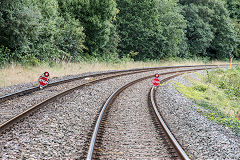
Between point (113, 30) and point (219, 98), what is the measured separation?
17.8 metres

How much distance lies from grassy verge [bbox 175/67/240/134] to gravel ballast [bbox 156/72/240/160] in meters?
0.53

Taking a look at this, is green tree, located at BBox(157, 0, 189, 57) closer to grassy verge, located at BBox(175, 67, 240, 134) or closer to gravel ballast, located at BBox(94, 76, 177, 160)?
grassy verge, located at BBox(175, 67, 240, 134)

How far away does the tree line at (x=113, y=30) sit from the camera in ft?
53.1

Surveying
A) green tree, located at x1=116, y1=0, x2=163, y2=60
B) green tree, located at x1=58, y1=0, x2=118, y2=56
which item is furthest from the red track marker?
green tree, located at x1=116, y1=0, x2=163, y2=60

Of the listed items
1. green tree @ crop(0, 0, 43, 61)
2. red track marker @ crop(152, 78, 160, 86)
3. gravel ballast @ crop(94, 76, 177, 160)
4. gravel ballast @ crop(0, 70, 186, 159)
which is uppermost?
green tree @ crop(0, 0, 43, 61)

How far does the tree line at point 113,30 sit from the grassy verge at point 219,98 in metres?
10.6

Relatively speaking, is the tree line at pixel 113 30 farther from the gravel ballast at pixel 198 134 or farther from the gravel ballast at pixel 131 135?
the gravel ballast at pixel 198 134

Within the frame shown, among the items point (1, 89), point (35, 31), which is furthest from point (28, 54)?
point (1, 89)

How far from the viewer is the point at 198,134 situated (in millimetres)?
6477

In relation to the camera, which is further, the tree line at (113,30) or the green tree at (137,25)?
the green tree at (137,25)

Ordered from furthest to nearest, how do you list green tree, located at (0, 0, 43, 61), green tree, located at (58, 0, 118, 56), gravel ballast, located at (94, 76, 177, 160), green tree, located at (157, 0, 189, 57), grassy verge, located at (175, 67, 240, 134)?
green tree, located at (157, 0, 189, 57) → green tree, located at (58, 0, 118, 56) → green tree, located at (0, 0, 43, 61) → grassy verge, located at (175, 67, 240, 134) → gravel ballast, located at (94, 76, 177, 160)

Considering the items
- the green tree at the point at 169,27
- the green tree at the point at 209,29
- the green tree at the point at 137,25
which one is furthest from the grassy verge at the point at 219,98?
the green tree at the point at 209,29

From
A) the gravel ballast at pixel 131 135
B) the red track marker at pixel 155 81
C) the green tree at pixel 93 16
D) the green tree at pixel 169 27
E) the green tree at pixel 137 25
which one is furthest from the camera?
the green tree at pixel 169 27

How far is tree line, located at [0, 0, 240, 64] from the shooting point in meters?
16.2
